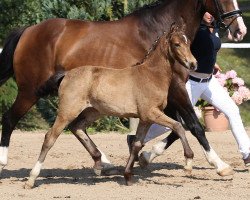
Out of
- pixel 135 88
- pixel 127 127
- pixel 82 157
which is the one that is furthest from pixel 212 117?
pixel 135 88

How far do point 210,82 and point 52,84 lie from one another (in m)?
1.72

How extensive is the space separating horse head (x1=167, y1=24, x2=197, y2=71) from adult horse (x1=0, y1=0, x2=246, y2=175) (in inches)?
22.6

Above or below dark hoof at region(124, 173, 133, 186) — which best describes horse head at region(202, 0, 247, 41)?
above

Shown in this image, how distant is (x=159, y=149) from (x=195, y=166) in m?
0.66

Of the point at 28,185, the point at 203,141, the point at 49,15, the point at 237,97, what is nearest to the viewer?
the point at 28,185

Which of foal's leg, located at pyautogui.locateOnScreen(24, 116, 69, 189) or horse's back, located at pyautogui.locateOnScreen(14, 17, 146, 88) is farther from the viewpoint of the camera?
horse's back, located at pyautogui.locateOnScreen(14, 17, 146, 88)

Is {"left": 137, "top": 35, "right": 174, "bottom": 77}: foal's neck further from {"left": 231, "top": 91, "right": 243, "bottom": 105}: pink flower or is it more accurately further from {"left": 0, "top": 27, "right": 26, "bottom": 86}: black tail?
{"left": 231, "top": 91, "right": 243, "bottom": 105}: pink flower

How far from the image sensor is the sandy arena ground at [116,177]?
7.69m

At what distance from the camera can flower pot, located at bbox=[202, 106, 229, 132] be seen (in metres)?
13.0

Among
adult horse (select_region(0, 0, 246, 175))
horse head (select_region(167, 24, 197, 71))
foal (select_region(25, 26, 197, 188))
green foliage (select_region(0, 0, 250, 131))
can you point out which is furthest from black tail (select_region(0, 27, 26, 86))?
green foliage (select_region(0, 0, 250, 131))

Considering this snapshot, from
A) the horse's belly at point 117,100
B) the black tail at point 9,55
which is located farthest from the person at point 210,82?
the black tail at point 9,55

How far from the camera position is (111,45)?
8.62 meters

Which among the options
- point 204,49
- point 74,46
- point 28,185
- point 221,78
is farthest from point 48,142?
point 221,78

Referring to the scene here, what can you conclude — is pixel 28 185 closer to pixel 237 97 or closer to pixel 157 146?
pixel 157 146
